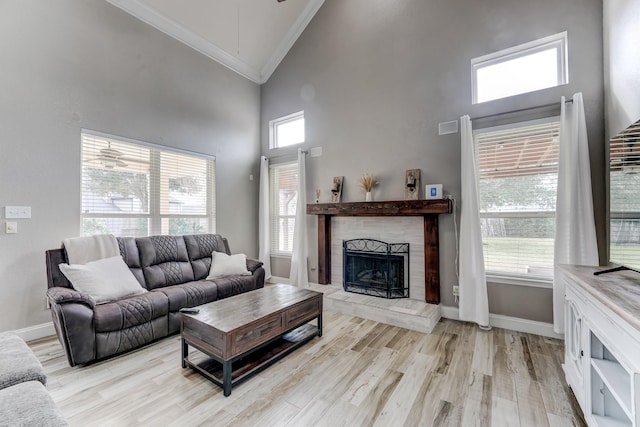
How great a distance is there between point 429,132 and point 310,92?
220 cm

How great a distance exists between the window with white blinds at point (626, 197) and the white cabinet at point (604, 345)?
165mm

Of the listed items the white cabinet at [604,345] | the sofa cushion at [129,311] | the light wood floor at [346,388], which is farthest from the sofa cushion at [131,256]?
the white cabinet at [604,345]

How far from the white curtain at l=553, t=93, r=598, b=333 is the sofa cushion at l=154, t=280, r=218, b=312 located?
3.61 meters

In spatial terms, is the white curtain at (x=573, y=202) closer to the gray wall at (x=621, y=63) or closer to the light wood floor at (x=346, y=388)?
the gray wall at (x=621, y=63)

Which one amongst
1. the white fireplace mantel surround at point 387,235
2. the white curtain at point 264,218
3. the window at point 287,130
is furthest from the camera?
the white curtain at point 264,218

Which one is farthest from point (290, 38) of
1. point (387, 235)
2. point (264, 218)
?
point (387, 235)

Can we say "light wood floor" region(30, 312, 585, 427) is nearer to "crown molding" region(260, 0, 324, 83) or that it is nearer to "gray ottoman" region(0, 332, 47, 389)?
"gray ottoman" region(0, 332, 47, 389)

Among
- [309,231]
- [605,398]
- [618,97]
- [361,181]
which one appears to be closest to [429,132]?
[361,181]

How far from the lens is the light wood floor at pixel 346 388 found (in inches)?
69.2

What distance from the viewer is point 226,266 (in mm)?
3754

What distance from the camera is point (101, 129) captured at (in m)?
3.37

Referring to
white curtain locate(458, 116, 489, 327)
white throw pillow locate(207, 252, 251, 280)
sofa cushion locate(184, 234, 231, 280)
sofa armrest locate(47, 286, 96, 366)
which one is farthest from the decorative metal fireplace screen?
sofa armrest locate(47, 286, 96, 366)

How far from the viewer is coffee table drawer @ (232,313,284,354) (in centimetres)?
208

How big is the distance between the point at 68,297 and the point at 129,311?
1.51ft
